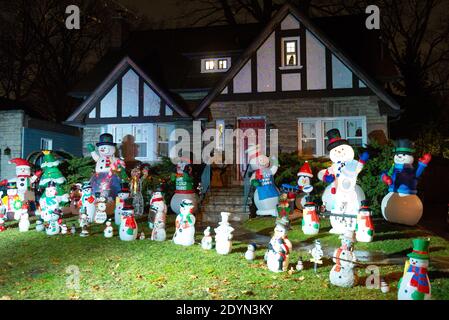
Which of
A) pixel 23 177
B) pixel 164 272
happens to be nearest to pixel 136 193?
pixel 23 177

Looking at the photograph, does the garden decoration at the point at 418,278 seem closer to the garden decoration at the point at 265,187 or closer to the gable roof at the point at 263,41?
the garden decoration at the point at 265,187

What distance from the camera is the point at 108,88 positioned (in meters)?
17.8

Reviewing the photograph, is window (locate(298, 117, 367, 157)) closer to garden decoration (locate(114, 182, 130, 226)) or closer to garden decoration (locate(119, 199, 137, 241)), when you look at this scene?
garden decoration (locate(114, 182, 130, 226))

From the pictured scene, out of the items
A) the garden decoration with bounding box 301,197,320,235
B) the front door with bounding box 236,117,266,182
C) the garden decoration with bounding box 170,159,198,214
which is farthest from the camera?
the front door with bounding box 236,117,266,182

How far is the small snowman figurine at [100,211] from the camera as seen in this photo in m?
11.7

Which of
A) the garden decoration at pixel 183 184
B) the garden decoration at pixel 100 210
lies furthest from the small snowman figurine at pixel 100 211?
the garden decoration at pixel 183 184

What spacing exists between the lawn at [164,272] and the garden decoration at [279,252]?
0.15 m

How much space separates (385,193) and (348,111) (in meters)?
5.06

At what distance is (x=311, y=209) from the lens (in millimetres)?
10047

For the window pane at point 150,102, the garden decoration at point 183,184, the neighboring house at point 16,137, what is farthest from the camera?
the neighboring house at point 16,137

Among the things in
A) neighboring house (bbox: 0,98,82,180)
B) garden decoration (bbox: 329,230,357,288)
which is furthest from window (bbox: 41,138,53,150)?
garden decoration (bbox: 329,230,357,288)

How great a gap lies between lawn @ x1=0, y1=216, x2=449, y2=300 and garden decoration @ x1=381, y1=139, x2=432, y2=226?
74 cm

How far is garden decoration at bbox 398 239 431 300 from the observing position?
5.16m

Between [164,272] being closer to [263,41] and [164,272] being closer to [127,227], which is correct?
[127,227]
